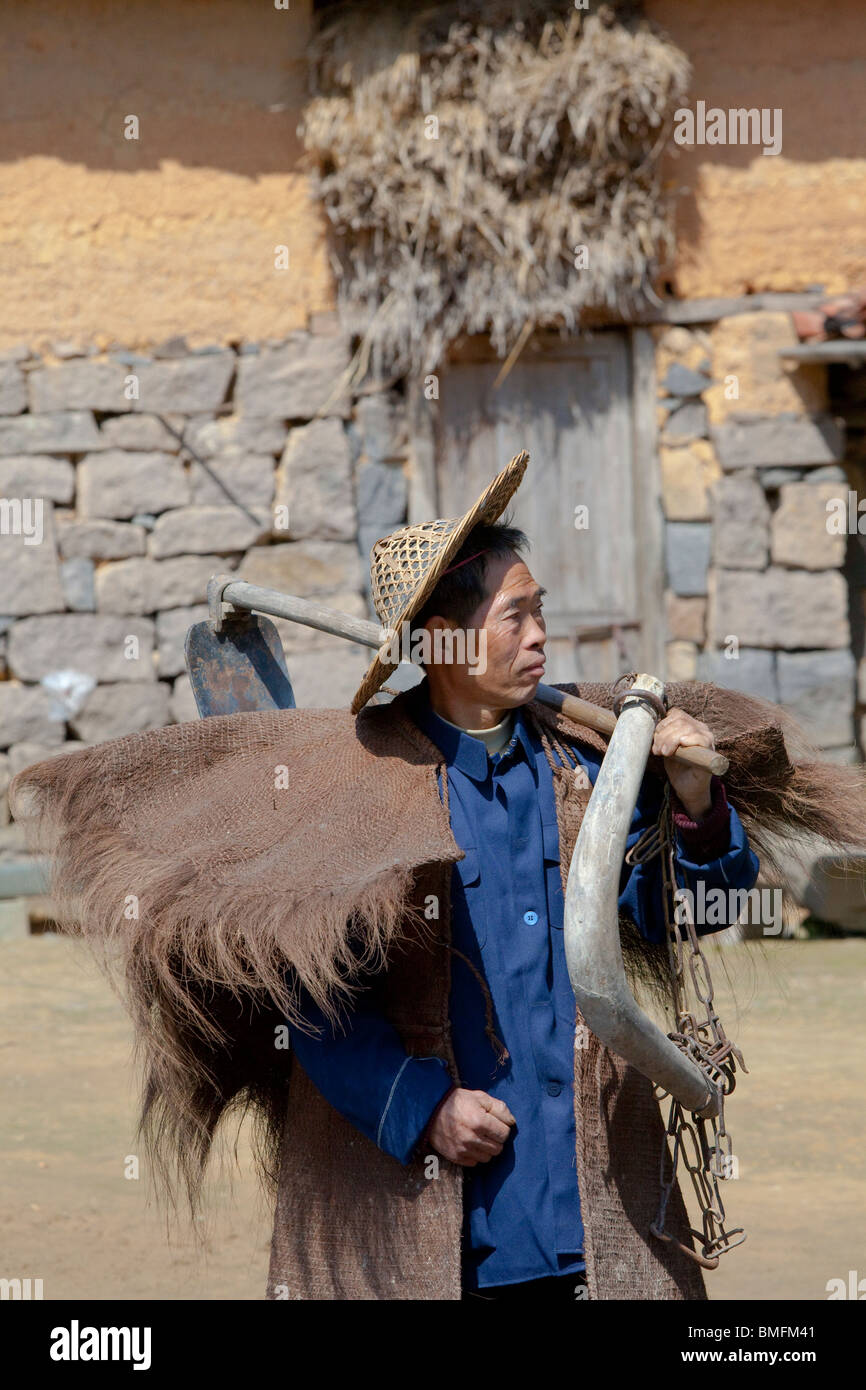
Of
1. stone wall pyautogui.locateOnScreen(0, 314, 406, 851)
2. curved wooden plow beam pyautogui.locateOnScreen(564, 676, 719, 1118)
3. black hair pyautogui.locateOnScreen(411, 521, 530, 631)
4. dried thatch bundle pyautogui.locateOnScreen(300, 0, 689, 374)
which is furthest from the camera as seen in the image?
stone wall pyautogui.locateOnScreen(0, 314, 406, 851)

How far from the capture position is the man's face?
7.48ft

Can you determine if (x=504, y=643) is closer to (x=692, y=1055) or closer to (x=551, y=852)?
(x=551, y=852)

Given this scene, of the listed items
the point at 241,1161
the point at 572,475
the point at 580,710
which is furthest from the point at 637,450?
the point at 580,710

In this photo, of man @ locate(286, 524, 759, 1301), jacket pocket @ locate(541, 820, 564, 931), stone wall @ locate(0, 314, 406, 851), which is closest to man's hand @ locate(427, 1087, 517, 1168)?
man @ locate(286, 524, 759, 1301)

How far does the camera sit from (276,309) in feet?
23.8

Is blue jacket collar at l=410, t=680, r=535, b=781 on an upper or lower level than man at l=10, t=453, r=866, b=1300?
upper

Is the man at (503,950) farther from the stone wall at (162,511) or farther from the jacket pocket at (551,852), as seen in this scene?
the stone wall at (162,511)

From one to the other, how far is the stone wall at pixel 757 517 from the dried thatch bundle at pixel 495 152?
0.56 metres

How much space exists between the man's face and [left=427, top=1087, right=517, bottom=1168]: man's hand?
0.59 metres

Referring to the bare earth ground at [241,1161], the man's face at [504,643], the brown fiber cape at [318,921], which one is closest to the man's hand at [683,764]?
the brown fiber cape at [318,921]

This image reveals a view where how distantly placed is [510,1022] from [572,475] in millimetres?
5501

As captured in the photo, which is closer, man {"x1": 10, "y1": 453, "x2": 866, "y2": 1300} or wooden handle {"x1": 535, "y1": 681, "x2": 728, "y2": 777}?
man {"x1": 10, "y1": 453, "x2": 866, "y2": 1300}

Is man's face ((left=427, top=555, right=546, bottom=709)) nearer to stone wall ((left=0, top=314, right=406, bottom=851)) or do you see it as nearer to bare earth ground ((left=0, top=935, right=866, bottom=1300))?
bare earth ground ((left=0, top=935, right=866, bottom=1300))

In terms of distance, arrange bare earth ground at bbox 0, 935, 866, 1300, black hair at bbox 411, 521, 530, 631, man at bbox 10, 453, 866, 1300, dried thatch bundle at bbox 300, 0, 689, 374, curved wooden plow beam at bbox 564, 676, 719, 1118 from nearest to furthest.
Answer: curved wooden plow beam at bbox 564, 676, 719, 1118 → man at bbox 10, 453, 866, 1300 → black hair at bbox 411, 521, 530, 631 → bare earth ground at bbox 0, 935, 866, 1300 → dried thatch bundle at bbox 300, 0, 689, 374
